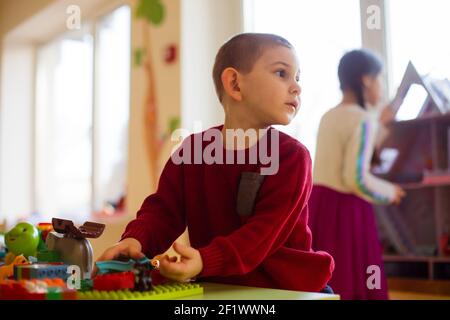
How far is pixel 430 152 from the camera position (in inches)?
94.4

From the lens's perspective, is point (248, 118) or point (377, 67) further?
point (377, 67)

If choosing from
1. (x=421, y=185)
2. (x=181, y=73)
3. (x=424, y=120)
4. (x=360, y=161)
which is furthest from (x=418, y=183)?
(x=181, y=73)

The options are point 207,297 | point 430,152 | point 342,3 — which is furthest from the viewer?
point 430,152

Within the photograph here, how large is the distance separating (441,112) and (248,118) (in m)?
1.59

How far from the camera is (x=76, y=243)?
762mm

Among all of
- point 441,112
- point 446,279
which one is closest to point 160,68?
point 441,112

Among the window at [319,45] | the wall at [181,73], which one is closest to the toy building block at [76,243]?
the window at [319,45]

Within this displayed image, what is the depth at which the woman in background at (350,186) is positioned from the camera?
169 cm

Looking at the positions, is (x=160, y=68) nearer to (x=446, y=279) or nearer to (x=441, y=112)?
(x=441, y=112)

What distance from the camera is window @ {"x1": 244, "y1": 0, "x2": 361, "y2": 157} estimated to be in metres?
2.03

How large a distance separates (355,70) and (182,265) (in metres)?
1.38

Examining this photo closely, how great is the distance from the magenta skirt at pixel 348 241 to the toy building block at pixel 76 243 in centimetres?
104

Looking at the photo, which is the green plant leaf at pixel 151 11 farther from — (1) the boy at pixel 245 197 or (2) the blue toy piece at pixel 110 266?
(2) the blue toy piece at pixel 110 266

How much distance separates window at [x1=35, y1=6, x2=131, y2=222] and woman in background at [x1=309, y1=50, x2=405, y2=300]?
147cm
